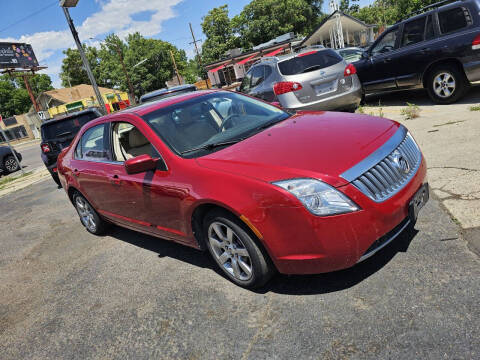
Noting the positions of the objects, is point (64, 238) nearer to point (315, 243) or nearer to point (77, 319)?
point (77, 319)

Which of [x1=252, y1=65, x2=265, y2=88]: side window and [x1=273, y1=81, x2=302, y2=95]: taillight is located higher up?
[x1=252, y1=65, x2=265, y2=88]: side window

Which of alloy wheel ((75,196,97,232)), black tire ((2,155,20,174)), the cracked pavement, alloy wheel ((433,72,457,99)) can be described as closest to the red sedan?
the cracked pavement

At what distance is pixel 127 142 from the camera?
4.03 metres

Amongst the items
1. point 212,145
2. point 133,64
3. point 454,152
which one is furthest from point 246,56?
point 212,145

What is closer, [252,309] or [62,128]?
[252,309]

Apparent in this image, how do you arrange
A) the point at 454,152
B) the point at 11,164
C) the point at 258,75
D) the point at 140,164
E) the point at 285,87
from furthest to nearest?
1. the point at 11,164
2. the point at 258,75
3. the point at 285,87
4. the point at 454,152
5. the point at 140,164

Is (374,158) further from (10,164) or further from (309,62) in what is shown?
(10,164)

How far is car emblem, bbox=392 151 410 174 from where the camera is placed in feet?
9.09

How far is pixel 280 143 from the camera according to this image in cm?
306

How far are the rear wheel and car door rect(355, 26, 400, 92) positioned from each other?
14914 millimetres

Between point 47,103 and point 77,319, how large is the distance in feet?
221

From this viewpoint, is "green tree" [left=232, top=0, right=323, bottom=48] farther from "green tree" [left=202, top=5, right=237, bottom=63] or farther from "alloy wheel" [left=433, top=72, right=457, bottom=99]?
"alloy wheel" [left=433, top=72, right=457, bottom=99]

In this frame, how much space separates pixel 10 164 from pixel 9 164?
6 cm

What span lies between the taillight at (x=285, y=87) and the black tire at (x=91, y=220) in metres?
4.35
